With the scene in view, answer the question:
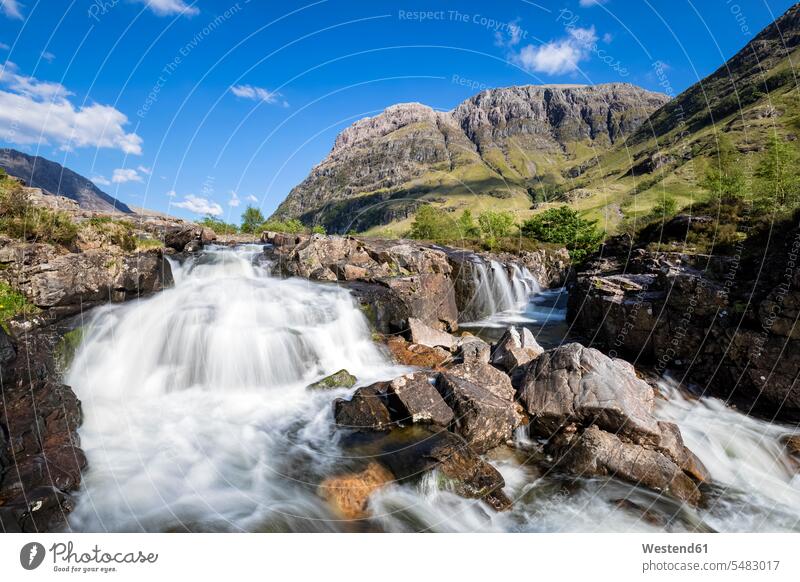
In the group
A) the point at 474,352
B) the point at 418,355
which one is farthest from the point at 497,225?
the point at 474,352

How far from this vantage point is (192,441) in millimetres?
9805

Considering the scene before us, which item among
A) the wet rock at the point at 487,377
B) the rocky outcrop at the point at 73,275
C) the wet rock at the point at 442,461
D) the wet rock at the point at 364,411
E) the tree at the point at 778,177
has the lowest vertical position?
the wet rock at the point at 442,461

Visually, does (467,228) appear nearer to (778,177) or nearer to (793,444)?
(778,177)

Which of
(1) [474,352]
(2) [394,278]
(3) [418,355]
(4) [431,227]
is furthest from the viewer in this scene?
(4) [431,227]

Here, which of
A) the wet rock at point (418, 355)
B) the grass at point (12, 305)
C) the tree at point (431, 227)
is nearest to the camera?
the grass at point (12, 305)

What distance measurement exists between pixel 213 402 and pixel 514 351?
10.8 meters

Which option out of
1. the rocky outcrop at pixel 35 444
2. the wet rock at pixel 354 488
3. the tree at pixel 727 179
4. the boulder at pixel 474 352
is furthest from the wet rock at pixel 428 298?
the tree at pixel 727 179

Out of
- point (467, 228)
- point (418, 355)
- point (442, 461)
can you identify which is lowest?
point (442, 461)

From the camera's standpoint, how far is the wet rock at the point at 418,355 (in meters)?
15.5
